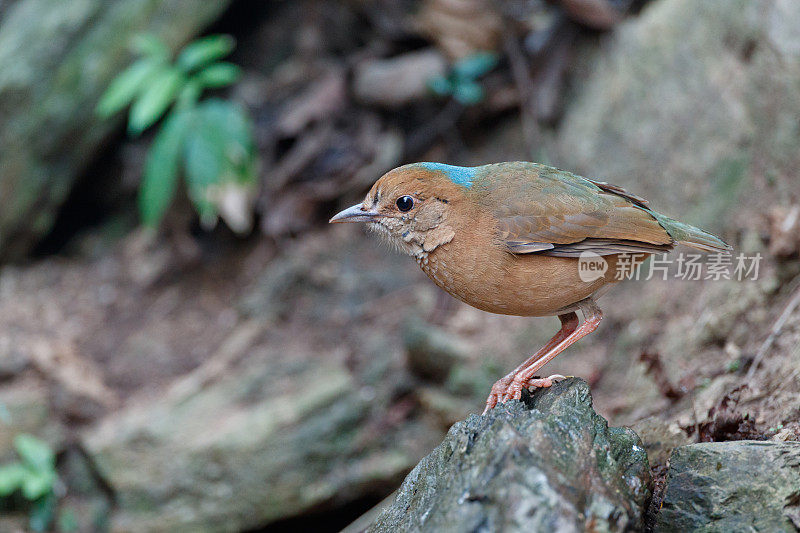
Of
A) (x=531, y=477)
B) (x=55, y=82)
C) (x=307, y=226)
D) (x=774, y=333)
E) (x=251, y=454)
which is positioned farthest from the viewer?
(x=307, y=226)

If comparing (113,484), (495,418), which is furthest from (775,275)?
(113,484)

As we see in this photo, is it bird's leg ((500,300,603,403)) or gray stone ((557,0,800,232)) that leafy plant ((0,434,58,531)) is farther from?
gray stone ((557,0,800,232))

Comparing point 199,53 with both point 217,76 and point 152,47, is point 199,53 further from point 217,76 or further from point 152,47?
point 152,47

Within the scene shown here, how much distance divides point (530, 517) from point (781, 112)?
4073 millimetres

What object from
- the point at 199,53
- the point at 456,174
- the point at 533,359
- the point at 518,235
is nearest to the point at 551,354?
the point at 533,359

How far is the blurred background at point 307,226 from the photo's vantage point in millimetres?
5484

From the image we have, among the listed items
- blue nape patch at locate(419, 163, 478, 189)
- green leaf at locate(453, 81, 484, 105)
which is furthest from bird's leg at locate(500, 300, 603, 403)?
green leaf at locate(453, 81, 484, 105)

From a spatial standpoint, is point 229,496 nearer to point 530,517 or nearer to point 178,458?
point 178,458

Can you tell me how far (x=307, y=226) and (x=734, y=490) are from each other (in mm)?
5662

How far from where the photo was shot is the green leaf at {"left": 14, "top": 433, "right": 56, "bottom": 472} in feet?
20.5

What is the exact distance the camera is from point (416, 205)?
12.2 ft

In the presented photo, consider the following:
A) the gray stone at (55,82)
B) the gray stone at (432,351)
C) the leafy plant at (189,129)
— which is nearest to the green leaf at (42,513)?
the leafy plant at (189,129)

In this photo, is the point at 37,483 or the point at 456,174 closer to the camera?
the point at 456,174

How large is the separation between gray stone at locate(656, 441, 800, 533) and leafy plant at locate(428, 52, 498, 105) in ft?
16.7
